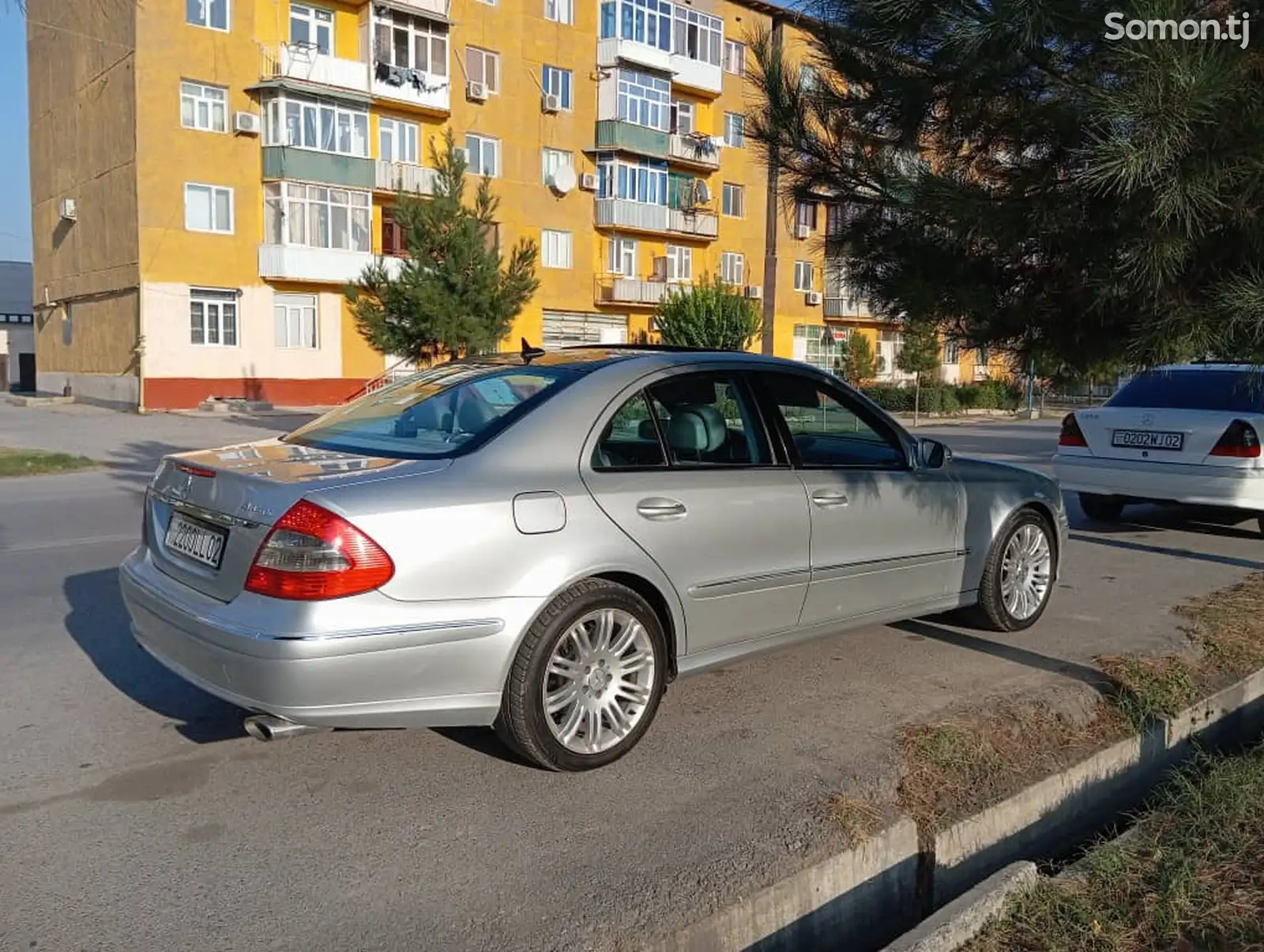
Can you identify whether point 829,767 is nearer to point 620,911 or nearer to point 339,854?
point 620,911

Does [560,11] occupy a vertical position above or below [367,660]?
above

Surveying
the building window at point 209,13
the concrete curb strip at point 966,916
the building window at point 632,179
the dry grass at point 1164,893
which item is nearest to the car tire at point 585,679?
the concrete curb strip at point 966,916

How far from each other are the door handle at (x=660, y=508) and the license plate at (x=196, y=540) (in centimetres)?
152

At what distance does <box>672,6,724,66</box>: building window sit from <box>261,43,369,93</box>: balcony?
47.1 feet

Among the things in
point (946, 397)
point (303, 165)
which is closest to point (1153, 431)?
point (303, 165)

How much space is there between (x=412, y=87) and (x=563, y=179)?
6.71 metres

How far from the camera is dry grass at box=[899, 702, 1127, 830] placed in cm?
400

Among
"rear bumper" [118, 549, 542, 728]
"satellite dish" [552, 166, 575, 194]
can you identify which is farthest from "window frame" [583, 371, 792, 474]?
"satellite dish" [552, 166, 575, 194]

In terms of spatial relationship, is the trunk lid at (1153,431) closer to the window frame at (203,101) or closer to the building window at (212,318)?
the building window at (212,318)

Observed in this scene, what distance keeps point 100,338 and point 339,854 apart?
35.5 m

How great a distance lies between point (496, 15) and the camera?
3753cm

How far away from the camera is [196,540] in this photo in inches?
160

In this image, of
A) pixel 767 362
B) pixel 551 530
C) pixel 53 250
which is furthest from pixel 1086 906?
pixel 53 250

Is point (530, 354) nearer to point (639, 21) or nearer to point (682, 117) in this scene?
point (639, 21)
